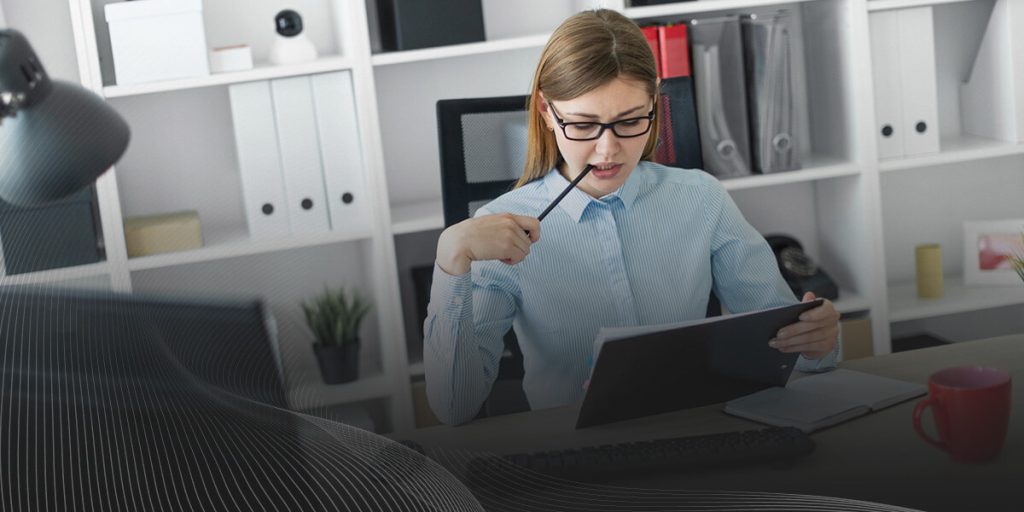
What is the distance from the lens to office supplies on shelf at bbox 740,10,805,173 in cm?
220

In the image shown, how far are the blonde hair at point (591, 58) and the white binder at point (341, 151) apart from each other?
84cm

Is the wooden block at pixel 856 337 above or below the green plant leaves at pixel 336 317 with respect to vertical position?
below

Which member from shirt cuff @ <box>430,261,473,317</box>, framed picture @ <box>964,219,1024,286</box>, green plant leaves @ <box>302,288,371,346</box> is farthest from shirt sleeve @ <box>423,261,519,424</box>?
framed picture @ <box>964,219,1024,286</box>

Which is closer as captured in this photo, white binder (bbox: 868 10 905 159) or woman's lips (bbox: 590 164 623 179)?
woman's lips (bbox: 590 164 623 179)

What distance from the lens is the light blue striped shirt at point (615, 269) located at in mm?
1415

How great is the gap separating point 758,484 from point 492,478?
229mm

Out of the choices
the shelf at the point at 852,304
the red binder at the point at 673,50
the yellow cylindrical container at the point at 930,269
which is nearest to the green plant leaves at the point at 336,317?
the red binder at the point at 673,50

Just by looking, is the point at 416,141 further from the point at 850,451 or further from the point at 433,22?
the point at 850,451

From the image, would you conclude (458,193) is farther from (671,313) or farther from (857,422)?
(857,422)

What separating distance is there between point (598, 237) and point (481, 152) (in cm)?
28

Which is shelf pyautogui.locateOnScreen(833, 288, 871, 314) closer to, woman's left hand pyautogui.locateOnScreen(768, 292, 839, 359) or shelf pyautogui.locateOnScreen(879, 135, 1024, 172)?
shelf pyautogui.locateOnScreen(879, 135, 1024, 172)

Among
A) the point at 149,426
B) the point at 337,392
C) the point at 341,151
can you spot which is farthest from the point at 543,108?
the point at 341,151

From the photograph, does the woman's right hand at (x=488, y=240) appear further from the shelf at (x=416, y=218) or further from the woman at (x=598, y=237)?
the shelf at (x=416, y=218)

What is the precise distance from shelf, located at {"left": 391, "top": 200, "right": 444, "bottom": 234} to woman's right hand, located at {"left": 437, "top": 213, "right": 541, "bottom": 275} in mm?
998
